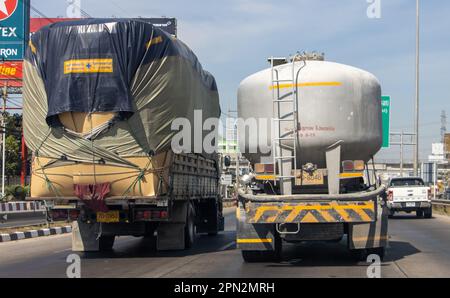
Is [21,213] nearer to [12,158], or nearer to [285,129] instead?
[285,129]

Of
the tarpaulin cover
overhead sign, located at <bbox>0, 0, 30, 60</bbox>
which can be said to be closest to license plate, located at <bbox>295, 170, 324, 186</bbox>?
the tarpaulin cover

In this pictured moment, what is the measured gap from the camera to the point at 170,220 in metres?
13.3

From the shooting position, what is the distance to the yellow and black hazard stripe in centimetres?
1034

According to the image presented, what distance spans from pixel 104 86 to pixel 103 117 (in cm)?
58

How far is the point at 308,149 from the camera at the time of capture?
35.7 feet

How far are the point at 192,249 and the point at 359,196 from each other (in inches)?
203

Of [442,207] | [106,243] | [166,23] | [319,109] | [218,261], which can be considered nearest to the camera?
[319,109]

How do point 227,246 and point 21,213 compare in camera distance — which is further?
point 21,213

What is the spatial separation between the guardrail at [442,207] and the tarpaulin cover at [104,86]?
22239 mm

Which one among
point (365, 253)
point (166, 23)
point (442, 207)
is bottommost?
point (442, 207)

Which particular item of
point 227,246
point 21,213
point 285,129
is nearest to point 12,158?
point 21,213

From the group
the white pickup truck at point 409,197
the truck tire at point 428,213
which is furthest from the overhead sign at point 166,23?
the white pickup truck at point 409,197

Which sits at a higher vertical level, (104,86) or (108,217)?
(104,86)
